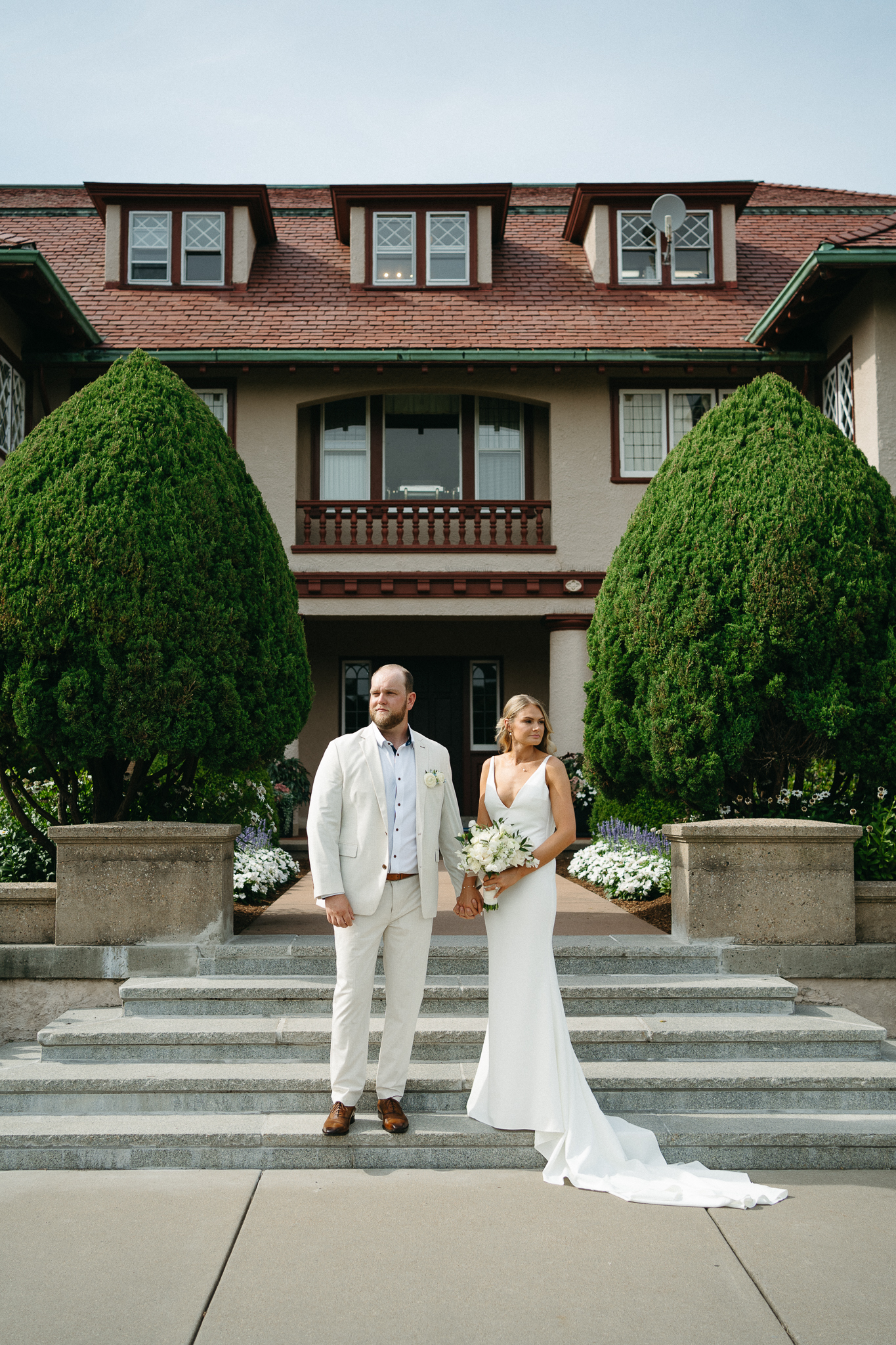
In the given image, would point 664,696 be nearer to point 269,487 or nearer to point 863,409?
point 863,409

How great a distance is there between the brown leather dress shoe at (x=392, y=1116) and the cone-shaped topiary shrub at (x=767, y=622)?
303 cm

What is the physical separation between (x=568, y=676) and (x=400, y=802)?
32.2 ft

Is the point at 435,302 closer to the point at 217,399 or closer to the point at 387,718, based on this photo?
the point at 217,399

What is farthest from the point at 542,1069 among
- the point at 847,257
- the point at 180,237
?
the point at 180,237

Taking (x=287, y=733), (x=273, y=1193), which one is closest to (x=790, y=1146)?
(x=273, y=1193)

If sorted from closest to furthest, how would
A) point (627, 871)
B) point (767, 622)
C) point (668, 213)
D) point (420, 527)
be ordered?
point (767, 622) < point (627, 871) < point (420, 527) < point (668, 213)

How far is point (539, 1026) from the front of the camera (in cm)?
471

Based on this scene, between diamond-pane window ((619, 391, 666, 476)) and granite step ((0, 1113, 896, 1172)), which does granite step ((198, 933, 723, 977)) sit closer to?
granite step ((0, 1113, 896, 1172))

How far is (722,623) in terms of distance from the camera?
6879 millimetres

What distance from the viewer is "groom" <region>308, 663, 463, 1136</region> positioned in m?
4.66

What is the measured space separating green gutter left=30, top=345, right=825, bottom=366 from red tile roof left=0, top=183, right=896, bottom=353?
0.13 meters

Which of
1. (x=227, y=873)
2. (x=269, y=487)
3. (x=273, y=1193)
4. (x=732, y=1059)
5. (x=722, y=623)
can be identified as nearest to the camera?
(x=273, y=1193)

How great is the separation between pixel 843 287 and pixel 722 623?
7918 millimetres

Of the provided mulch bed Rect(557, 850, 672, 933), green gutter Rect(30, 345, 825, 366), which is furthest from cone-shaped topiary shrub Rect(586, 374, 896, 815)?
green gutter Rect(30, 345, 825, 366)
